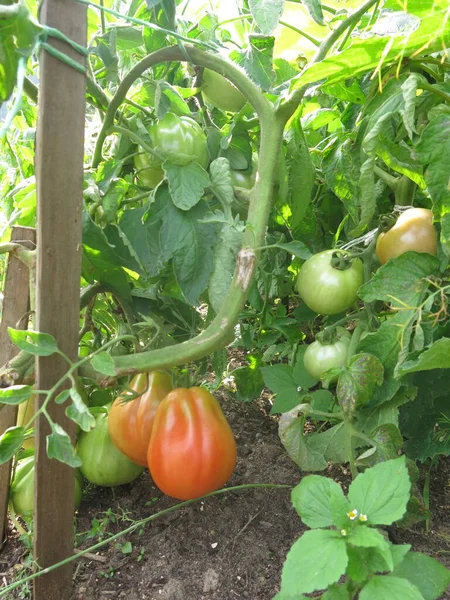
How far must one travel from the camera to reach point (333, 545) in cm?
65

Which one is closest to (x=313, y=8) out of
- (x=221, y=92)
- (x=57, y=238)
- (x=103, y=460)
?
(x=221, y=92)

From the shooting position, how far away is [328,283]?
3.48 ft

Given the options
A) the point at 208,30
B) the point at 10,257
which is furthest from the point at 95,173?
the point at 208,30

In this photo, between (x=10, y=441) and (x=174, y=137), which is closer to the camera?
(x=10, y=441)

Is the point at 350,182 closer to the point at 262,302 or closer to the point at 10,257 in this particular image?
the point at 262,302

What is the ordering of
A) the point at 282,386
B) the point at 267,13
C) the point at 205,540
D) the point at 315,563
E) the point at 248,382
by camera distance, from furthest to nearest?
the point at 248,382, the point at 282,386, the point at 205,540, the point at 267,13, the point at 315,563

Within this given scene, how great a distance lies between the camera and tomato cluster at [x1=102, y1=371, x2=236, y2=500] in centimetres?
100

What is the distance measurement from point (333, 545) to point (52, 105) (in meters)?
0.71

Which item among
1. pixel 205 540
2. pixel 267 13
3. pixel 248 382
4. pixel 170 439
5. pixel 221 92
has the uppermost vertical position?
pixel 267 13

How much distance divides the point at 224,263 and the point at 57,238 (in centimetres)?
29

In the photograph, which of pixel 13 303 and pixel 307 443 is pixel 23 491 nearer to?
pixel 13 303

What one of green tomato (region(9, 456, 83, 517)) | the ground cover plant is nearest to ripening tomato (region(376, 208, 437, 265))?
the ground cover plant

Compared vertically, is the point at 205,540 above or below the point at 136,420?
below

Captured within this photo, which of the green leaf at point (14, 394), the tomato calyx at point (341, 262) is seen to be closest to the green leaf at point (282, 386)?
the tomato calyx at point (341, 262)
